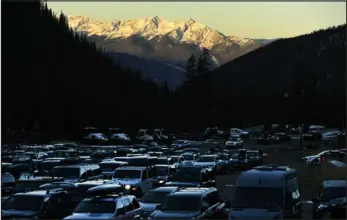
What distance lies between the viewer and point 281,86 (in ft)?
487

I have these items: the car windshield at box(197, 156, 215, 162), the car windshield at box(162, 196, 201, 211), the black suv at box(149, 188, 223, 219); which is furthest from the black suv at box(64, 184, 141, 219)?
the car windshield at box(197, 156, 215, 162)

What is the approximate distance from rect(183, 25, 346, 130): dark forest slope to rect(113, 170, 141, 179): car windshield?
33596 mm

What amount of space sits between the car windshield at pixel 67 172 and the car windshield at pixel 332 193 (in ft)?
31.4

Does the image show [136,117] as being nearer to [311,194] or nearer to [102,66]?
[102,66]

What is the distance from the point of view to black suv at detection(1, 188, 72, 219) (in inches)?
548

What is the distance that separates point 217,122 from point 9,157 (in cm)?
7338

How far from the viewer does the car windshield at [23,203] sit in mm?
14227

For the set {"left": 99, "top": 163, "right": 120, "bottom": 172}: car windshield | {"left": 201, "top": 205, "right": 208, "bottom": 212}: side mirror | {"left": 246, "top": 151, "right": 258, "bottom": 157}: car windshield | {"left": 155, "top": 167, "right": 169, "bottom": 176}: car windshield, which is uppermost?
{"left": 246, "top": 151, "right": 258, "bottom": 157}: car windshield

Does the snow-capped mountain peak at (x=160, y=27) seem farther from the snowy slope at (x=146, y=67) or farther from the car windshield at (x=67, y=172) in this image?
the snowy slope at (x=146, y=67)

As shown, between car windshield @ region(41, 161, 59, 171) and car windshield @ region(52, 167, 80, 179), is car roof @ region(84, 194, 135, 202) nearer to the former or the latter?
car windshield @ region(52, 167, 80, 179)

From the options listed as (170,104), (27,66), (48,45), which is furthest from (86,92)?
(170,104)

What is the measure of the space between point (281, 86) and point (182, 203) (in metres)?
137

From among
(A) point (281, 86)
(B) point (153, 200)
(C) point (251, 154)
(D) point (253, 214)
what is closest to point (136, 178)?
(B) point (153, 200)

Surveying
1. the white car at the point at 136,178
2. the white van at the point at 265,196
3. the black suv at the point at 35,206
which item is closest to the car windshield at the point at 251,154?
the white car at the point at 136,178
